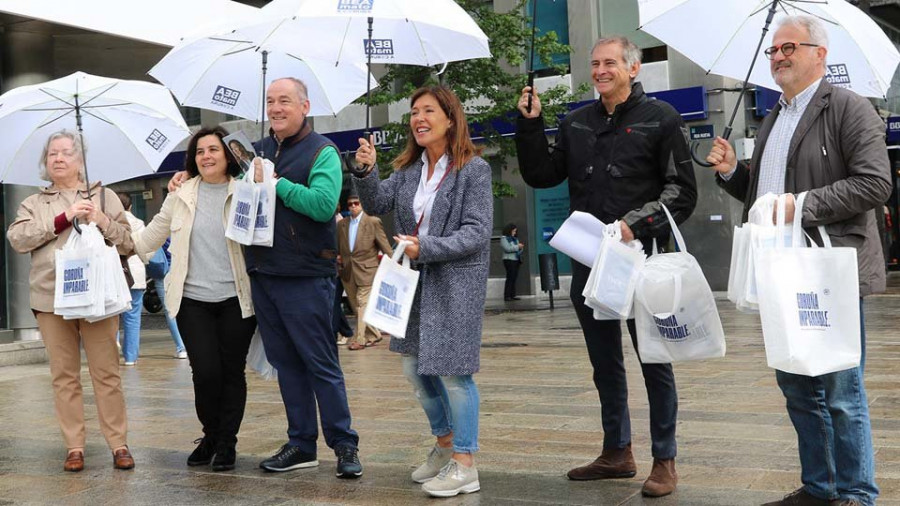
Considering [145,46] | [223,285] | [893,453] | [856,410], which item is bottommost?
[893,453]

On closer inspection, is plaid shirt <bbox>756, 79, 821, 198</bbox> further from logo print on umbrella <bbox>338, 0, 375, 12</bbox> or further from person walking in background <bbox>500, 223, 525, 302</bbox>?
person walking in background <bbox>500, 223, 525, 302</bbox>

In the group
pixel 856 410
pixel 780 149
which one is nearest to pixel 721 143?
pixel 780 149

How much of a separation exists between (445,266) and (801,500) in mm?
1877

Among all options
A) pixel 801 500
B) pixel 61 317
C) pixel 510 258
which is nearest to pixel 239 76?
pixel 61 317

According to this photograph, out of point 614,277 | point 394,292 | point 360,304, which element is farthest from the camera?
point 360,304

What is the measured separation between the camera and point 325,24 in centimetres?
646

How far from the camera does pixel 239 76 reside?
694cm

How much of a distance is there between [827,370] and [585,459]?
6.95 ft

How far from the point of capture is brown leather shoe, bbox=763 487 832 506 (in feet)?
14.7

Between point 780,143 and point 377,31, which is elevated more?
point 377,31

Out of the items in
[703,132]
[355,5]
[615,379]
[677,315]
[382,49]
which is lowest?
[615,379]

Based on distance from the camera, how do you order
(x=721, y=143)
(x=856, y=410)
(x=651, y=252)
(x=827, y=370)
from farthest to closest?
(x=651, y=252)
(x=721, y=143)
(x=856, y=410)
(x=827, y=370)

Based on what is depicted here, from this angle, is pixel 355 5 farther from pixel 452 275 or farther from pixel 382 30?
pixel 452 275

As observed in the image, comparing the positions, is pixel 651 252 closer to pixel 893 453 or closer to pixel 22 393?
pixel 893 453
